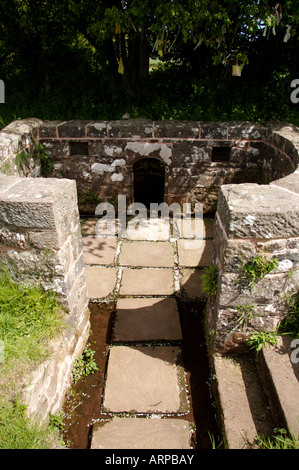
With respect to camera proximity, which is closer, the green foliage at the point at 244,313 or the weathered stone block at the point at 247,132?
the green foliage at the point at 244,313

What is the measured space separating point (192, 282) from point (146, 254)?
2.76 feet

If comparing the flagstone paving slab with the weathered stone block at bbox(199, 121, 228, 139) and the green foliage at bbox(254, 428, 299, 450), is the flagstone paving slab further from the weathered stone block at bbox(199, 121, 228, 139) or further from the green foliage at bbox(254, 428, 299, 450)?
the green foliage at bbox(254, 428, 299, 450)

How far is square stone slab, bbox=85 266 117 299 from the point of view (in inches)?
147

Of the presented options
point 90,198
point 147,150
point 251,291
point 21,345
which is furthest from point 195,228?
point 21,345

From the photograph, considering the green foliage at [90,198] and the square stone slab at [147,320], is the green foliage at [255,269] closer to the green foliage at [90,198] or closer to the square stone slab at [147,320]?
the square stone slab at [147,320]

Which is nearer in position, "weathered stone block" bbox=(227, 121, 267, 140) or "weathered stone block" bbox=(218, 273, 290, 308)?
"weathered stone block" bbox=(218, 273, 290, 308)

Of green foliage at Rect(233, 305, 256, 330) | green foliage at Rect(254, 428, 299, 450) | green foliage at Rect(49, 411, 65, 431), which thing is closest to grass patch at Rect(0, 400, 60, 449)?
green foliage at Rect(49, 411, 65, 431)

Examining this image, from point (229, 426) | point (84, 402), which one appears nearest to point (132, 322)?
point (84, 402)

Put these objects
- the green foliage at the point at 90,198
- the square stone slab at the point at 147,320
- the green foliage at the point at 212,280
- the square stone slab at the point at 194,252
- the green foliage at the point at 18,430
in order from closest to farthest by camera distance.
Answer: the green foliage at the point at 18,430 < the green foliage at the point at 212,280 < the square stone slab at the point at 147,320 < the square stone slab at the point at 194,252 < the green foliage at the point at 90,198

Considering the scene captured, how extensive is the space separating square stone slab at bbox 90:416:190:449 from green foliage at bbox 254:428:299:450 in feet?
1.71

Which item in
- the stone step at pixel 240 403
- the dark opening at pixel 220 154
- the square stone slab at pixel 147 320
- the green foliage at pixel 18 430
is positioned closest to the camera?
the green foliage at pixel 18 430

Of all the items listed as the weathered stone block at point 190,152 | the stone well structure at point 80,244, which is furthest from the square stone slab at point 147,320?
the weathered stone block at point 190,152

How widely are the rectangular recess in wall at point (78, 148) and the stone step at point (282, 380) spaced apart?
13.3 feet

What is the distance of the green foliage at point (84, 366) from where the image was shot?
112 inches
